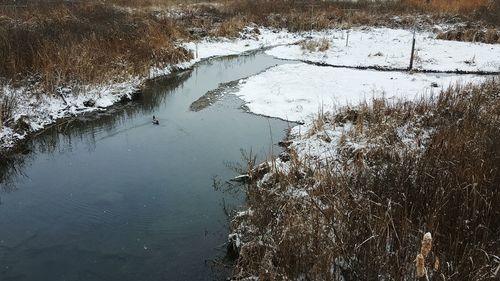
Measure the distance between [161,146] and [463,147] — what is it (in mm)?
5191

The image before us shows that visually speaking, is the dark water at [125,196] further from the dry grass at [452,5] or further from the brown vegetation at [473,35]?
the dry grass at [452,5]

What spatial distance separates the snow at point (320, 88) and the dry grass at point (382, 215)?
3.94 metres

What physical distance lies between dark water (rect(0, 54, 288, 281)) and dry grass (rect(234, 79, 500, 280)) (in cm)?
81

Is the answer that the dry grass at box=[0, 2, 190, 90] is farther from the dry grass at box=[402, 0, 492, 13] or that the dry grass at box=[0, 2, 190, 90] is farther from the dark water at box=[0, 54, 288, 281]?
the dry grass at box=[402, 0, 492, 13]

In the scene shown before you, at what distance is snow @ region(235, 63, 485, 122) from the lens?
10.2 m

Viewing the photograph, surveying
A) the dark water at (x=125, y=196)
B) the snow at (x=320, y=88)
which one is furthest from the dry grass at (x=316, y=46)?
the dark water at (x=125, y=196)

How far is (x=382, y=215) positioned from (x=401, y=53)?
14.1 m

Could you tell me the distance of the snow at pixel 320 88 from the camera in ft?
33.3

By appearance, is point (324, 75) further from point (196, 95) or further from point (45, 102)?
point (45, 102)

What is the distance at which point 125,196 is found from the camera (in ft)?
20.1

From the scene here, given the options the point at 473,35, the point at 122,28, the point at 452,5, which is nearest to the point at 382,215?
the point at 122,28

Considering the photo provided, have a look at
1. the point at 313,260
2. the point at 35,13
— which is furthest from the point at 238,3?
the point at 313,260

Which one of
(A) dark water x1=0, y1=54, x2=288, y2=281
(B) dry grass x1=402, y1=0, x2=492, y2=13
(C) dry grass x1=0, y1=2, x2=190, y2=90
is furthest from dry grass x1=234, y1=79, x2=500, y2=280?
(B) dry grass x1=402, y1=0, x2=492, y2=13

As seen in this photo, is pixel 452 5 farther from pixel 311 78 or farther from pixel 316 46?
pixel 311 78
